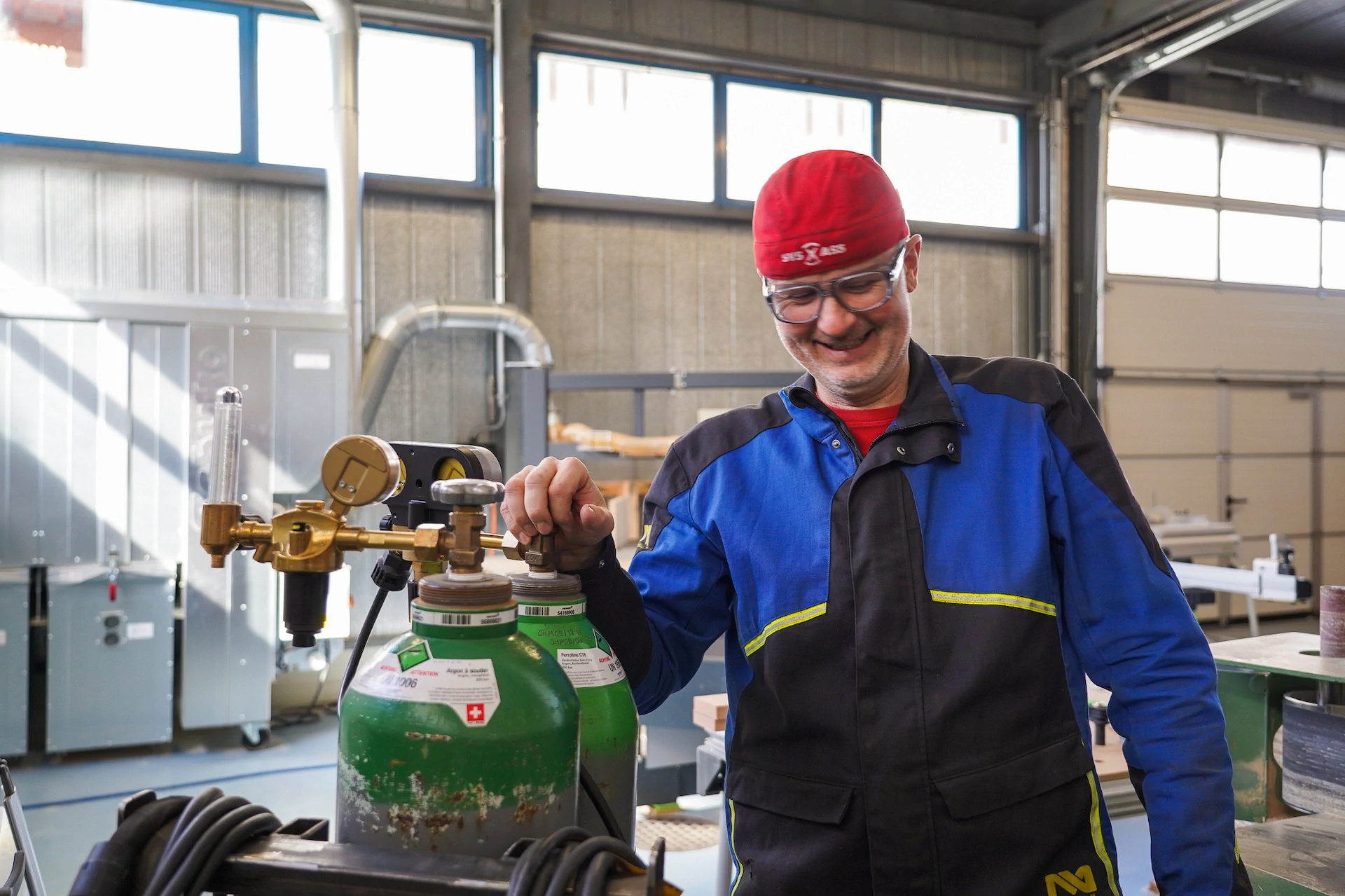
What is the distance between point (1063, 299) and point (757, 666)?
6.55 m

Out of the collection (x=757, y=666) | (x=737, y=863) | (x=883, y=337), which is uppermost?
(x=883, y=337)

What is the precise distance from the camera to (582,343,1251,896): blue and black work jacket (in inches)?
41.5

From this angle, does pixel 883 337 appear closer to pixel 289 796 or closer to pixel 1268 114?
pixel 289 796

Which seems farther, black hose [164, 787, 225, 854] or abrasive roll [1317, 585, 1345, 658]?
abrasive roll [1317, 585, 1345, 658]

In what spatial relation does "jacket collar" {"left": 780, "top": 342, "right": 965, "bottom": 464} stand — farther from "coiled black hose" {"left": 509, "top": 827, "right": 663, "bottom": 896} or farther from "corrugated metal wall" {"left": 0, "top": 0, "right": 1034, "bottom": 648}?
"corrugated metal wall" {"left": 0, "top": 0, "right": 1034, "bottom": 648}

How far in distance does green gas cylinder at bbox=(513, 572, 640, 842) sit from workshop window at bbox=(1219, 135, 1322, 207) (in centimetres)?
800

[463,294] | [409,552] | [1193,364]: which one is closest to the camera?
[409,552]

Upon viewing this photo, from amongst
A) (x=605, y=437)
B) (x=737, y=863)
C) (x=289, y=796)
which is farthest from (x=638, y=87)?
(x=737, y=863)

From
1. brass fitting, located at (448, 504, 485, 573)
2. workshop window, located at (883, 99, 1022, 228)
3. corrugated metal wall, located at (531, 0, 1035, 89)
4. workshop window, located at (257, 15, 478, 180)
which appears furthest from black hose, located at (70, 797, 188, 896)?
workshop window, located at (883, 99, 1022, 228)

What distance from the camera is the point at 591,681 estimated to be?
84 centimetres

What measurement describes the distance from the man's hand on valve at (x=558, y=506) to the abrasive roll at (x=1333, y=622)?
188 cm

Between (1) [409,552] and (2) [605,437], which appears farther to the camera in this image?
(2) [605,437]

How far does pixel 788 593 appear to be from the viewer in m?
1.15

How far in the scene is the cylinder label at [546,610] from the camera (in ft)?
2.79
